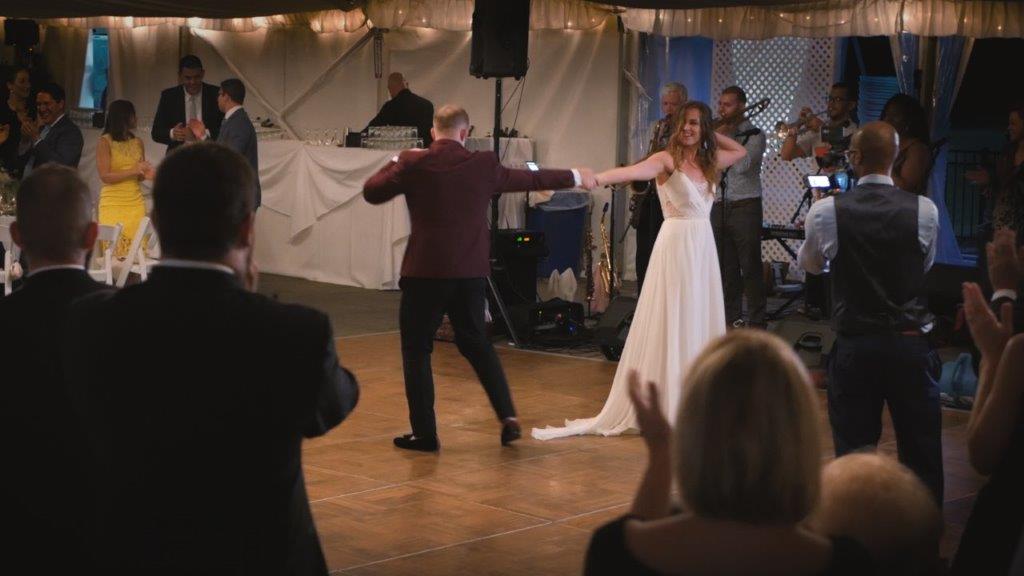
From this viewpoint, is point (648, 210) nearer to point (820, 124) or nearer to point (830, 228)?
point (820, 124)

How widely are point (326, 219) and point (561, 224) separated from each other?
204cm

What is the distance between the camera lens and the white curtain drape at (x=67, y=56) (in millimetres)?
16875

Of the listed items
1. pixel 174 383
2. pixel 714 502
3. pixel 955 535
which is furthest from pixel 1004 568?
pixel 955 535

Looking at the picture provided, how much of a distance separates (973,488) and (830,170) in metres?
4.20

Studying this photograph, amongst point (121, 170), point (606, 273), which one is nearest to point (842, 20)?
point (606, 273)

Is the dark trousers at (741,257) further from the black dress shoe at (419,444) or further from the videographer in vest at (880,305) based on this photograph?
the videographer in vest at (880,305)

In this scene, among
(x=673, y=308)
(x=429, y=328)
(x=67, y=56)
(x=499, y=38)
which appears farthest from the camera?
(x=67, y=56)

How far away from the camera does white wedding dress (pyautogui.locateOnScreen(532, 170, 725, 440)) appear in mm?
6551

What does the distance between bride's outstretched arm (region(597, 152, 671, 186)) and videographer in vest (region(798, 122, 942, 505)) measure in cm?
189

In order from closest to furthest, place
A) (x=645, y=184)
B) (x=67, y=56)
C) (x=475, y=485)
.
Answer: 1. (x=475, y=485)
2. (x=645, y=184)
3. (x=67, y=56)

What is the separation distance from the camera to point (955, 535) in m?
5.05

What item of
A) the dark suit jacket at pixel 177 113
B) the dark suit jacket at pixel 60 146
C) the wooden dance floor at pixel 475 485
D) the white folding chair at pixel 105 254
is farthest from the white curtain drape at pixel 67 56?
the wooden dance floor at pixel 475 485

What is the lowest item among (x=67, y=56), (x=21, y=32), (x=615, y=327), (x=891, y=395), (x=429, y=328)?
(x=615, y=327)

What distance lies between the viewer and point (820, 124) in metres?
10.2
